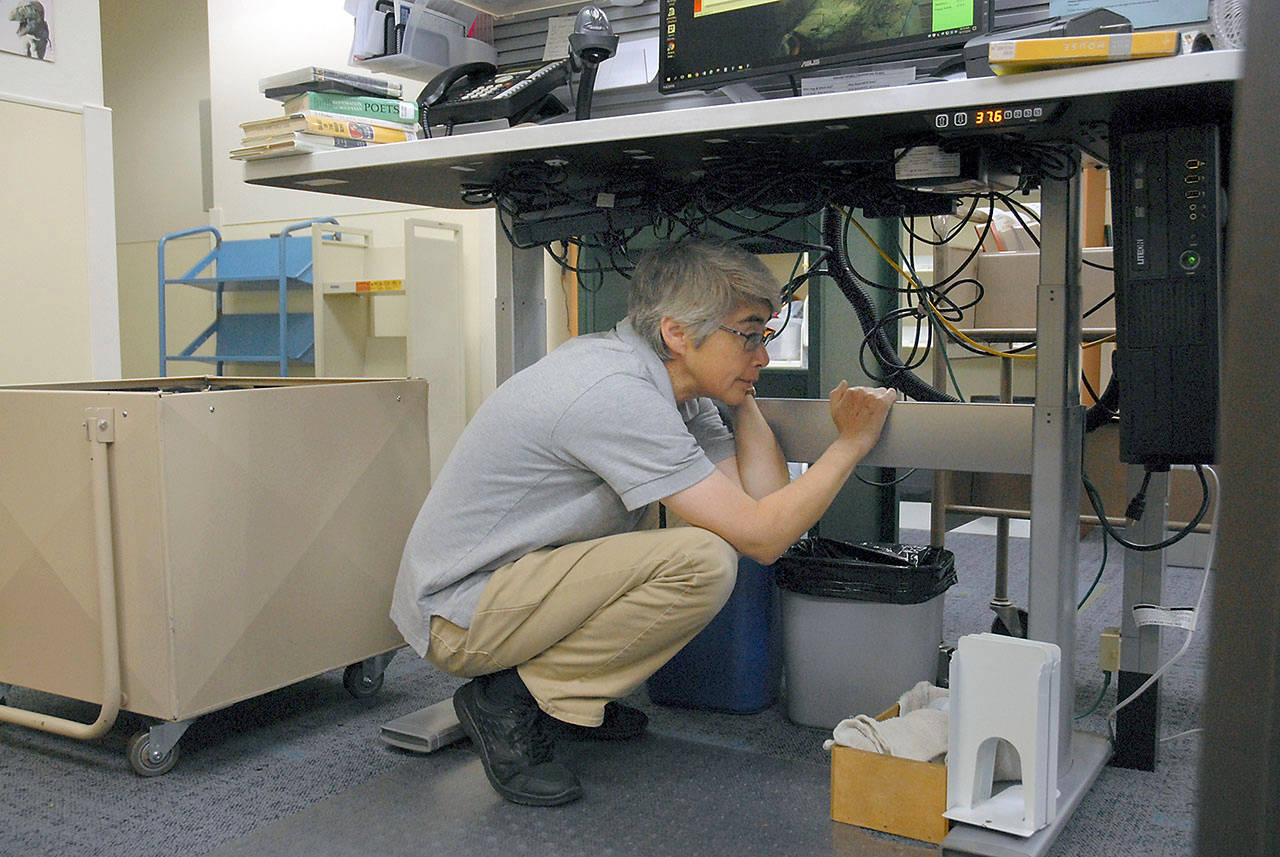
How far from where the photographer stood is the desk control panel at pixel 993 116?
3.95 feet

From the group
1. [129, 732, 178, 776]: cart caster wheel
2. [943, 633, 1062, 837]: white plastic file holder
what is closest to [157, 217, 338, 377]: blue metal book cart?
[129, 732, 178, 776]: cart caster wheel

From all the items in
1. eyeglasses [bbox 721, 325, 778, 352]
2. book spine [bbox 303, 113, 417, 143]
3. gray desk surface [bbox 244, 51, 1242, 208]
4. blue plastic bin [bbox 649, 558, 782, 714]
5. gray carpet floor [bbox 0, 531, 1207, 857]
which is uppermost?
book spine [bbox 303, 113, 417, 143]

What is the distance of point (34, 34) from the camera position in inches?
112

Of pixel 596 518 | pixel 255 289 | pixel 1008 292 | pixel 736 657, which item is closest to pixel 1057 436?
pixel 596 518

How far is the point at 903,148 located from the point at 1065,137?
0.21 meters

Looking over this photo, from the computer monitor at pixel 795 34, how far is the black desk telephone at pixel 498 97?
0.21 m

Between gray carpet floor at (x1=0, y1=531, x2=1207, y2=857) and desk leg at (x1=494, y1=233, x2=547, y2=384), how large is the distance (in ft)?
2.13

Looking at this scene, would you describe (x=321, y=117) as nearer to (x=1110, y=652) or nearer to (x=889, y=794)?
(x=889, y=794)

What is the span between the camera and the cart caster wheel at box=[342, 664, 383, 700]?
2.00m

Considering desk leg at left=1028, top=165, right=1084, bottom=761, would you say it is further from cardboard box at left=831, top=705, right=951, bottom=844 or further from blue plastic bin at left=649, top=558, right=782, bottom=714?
blue plastic bin at left=649, top=558, right=782, bottom=714

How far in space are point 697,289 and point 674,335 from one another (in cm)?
8

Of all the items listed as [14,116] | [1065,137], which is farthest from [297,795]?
[14,116]

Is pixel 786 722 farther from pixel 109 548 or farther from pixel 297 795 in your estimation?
pixel 109 548

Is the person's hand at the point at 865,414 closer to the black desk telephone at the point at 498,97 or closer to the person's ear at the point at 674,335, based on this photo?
the person's ear at the point at 674,335
